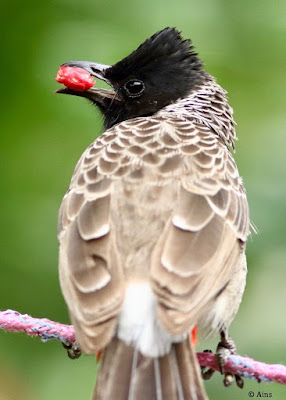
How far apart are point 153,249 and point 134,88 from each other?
1.38m

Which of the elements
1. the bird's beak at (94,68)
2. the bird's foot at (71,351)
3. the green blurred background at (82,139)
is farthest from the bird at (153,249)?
the bird's foot at (71,351)

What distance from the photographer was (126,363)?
10.6ft

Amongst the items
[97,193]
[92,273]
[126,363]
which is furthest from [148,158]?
[126,363]

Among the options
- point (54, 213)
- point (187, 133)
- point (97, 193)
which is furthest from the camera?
point (54, 213)

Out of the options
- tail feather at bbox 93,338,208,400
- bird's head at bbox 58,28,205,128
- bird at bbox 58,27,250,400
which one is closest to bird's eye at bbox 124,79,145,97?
bird's head at bbox 58,28,205,128

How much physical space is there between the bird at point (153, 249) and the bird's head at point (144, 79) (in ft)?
0.22

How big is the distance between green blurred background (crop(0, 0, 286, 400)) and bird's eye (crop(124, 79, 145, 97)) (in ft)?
0.61

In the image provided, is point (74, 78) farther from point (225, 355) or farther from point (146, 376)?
point (146, 376)

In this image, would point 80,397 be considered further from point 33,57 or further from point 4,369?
point 33,57

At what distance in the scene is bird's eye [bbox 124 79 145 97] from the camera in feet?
15.5

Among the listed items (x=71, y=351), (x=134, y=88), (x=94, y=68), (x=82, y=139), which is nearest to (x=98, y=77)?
(x=94, y=68)

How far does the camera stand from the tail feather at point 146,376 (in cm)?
318

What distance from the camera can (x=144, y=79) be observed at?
186 inches

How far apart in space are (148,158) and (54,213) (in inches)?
32.8
